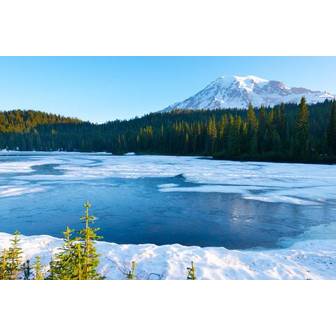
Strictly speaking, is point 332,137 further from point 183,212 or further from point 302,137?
point 183,212

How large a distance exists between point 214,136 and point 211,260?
64494mm

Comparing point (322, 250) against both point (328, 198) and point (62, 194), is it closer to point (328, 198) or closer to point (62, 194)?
point (328, 198)

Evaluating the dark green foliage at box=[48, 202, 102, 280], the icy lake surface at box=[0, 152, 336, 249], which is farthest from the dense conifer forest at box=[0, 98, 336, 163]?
the dark green foliage at box=[48, 202, 102, 280]

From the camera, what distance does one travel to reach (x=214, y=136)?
70.1 meters

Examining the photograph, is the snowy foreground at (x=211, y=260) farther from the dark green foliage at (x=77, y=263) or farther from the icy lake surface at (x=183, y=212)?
the dark green foliage at (x=77, y=263)

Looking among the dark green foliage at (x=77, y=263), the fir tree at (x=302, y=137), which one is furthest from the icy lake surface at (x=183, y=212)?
the fir tree at (x=302, y=137)

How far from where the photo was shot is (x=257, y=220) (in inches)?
462

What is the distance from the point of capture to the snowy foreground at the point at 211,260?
6.64 metres

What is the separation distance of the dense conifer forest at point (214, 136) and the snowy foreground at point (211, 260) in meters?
41.5

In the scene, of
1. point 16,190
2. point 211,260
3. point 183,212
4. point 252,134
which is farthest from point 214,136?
point 211,260

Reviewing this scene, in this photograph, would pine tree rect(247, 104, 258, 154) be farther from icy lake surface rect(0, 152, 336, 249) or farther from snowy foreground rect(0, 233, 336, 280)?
snowy foreground rect(0, 233, 336, 280)

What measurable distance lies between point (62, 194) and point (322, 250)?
14.7m

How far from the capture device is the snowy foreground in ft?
21.8
